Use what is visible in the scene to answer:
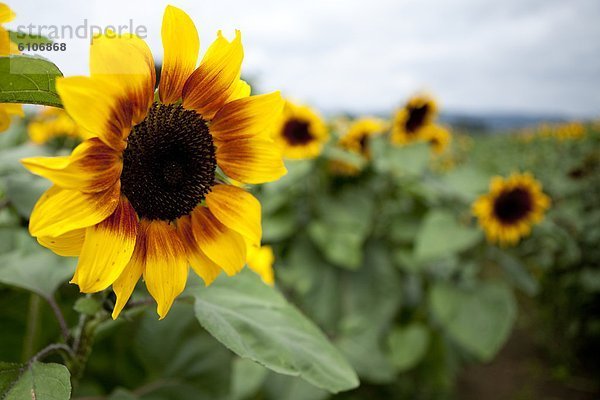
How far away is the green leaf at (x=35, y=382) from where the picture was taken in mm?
483

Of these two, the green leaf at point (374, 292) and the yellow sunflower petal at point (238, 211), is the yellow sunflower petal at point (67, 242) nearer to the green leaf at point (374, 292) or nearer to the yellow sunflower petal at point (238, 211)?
the yellow sunflower petal at point (238, 211)

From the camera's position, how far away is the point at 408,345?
83.3 inches

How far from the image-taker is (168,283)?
21.5 inches

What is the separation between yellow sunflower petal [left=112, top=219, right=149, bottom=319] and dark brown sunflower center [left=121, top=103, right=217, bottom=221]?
0.08 feet

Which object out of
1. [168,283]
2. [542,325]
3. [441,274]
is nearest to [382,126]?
[441,274]

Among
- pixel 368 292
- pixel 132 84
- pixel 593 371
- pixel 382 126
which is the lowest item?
pixel 593 371

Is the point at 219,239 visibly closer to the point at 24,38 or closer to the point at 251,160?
the point at 251,160

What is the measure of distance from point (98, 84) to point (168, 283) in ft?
0.67

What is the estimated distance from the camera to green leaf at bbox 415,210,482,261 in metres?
1.89

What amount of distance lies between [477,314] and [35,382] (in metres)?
1.78

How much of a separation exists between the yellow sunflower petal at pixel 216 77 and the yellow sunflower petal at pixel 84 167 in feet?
0.36

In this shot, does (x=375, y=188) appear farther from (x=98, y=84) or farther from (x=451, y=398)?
(x=98, y=84)

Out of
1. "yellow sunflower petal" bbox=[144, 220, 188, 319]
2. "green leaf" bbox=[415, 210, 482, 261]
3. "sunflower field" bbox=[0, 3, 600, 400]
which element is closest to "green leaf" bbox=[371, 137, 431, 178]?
"sunflower field" bbox=[0, 3, 600, 400]

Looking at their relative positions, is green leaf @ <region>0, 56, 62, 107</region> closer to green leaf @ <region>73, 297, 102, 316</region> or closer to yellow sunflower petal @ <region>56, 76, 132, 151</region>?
yellow sunflower petal @ <region>56, 76, 132, 151</region>
